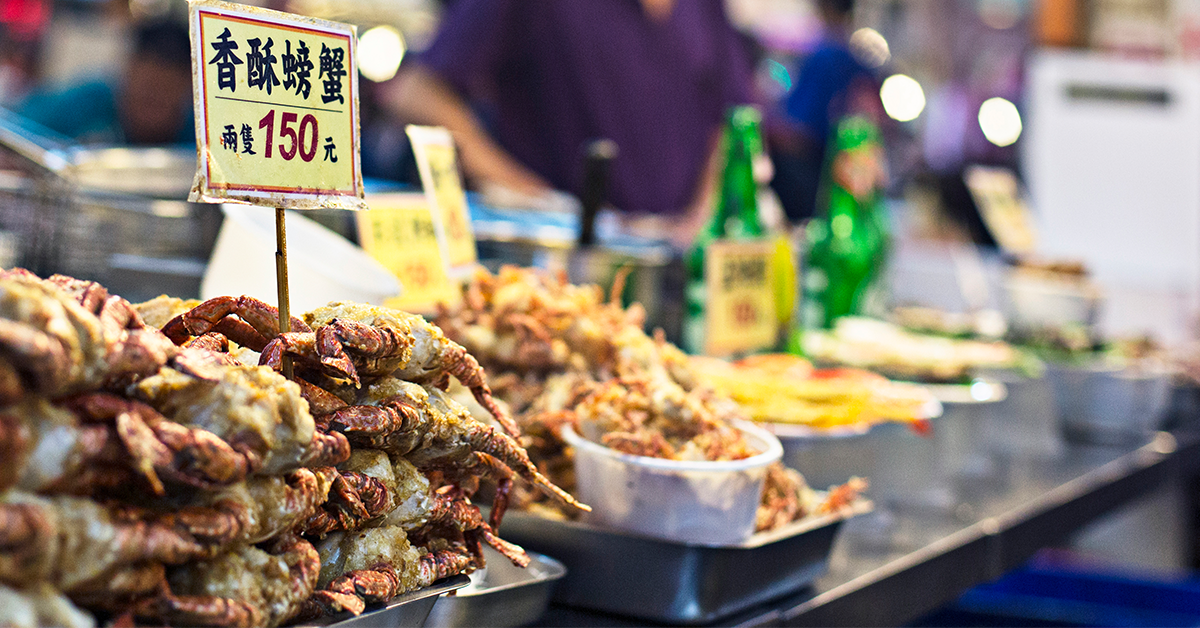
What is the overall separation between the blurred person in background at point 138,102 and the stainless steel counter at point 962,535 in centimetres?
320

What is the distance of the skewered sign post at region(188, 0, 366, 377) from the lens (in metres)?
0.77

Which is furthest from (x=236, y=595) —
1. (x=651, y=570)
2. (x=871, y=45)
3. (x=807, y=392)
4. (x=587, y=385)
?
(x=871, y=45)

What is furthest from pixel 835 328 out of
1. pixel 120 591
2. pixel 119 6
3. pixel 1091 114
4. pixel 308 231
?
pixel 119 6

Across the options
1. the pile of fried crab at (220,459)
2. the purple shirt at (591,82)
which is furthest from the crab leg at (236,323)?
the purple shirt at (591,82)

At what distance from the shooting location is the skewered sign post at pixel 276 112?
77 centimetres

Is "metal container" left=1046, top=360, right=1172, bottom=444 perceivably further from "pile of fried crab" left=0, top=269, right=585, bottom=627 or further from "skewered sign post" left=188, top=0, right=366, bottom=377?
"skewered sign post" left=188, top=0, right=366, bottom=377

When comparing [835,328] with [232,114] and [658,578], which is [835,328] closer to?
[658,578]

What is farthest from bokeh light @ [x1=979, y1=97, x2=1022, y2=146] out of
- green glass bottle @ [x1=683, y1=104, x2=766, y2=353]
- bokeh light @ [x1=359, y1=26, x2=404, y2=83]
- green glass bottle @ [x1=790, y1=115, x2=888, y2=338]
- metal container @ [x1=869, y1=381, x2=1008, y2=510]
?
metal container @ [x1=869, y1=381, x2=1008, y2=510]

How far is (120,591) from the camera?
61cm

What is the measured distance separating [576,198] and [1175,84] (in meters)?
2.98

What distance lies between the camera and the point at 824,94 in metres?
5.05

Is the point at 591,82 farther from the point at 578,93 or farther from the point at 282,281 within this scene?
the point at 282,281

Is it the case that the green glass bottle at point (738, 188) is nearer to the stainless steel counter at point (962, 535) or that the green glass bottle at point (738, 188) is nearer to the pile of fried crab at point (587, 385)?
the stainless steel counter at point (962, 535)

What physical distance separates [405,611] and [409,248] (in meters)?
0.70
